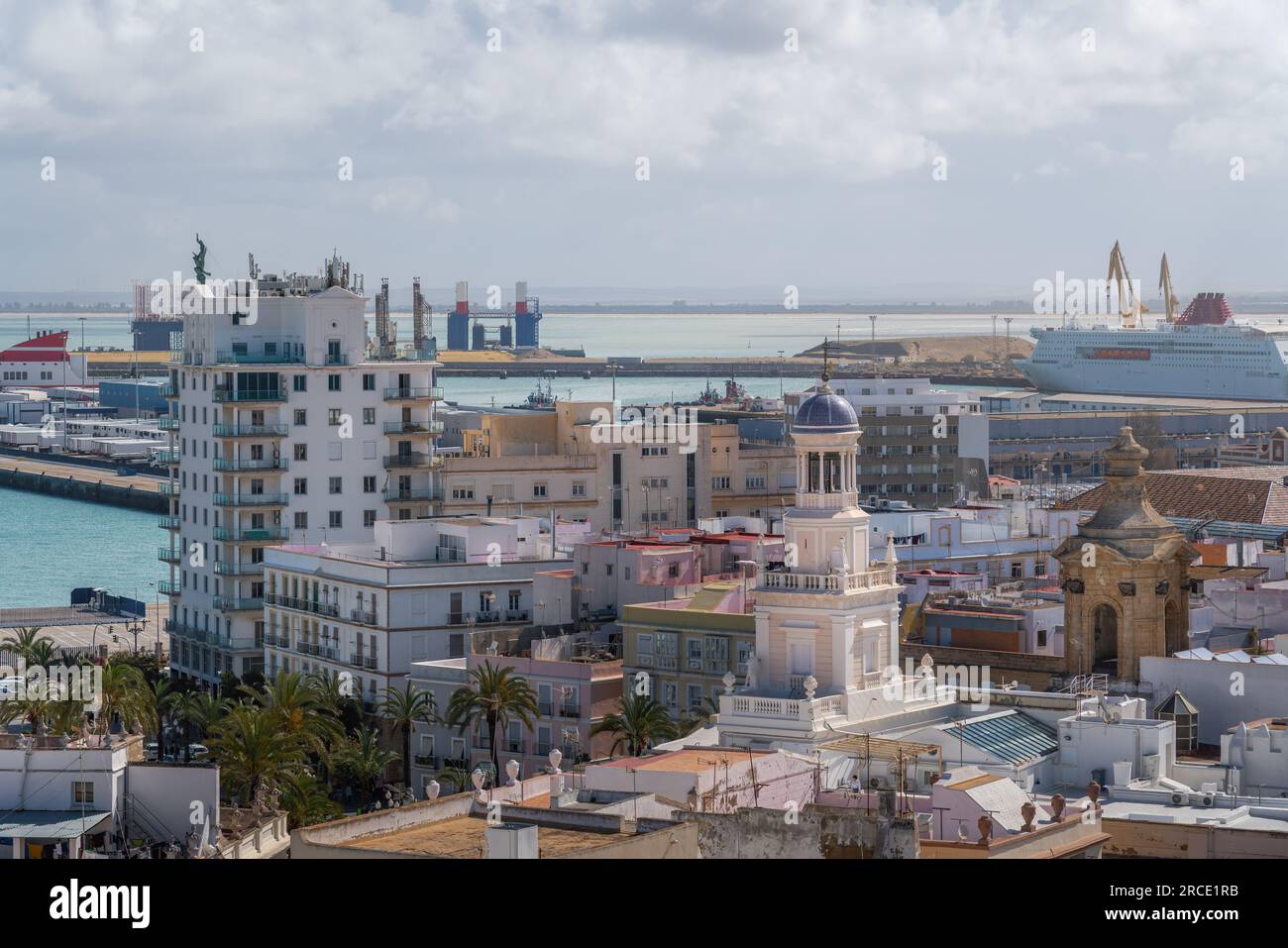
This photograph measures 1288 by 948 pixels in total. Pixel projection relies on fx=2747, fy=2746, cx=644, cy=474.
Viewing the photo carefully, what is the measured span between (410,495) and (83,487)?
3200 inches

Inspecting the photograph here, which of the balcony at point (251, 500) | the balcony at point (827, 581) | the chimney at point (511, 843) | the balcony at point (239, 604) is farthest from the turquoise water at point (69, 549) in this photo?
the chimney at point (511, 843)

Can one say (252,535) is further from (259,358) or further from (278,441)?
(259,358)

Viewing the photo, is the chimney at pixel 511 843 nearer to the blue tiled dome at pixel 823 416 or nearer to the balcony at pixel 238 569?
the blue tiled dome at pixel 823 416

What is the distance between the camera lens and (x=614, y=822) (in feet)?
70.6

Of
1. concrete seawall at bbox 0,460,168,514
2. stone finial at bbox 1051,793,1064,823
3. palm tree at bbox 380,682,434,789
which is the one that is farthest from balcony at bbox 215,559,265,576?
concrete seawall at bbox 0,460,168,514

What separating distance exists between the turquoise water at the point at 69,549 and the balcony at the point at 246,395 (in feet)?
70.7

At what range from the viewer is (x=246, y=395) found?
60.2 meters

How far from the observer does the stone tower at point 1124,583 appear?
33.4m

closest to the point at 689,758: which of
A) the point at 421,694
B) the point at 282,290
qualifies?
the point at 421,694

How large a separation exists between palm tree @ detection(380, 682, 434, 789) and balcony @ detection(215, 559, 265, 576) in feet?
51.3

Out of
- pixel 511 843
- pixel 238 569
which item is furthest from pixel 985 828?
pixel 238 569

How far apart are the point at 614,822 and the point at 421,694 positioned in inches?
803

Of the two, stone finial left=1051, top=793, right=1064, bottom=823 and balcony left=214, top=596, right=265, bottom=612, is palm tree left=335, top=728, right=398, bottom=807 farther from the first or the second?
balcony left=214, top=596, right=265, bottom=612

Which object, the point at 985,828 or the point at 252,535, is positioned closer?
the point at 985,828
